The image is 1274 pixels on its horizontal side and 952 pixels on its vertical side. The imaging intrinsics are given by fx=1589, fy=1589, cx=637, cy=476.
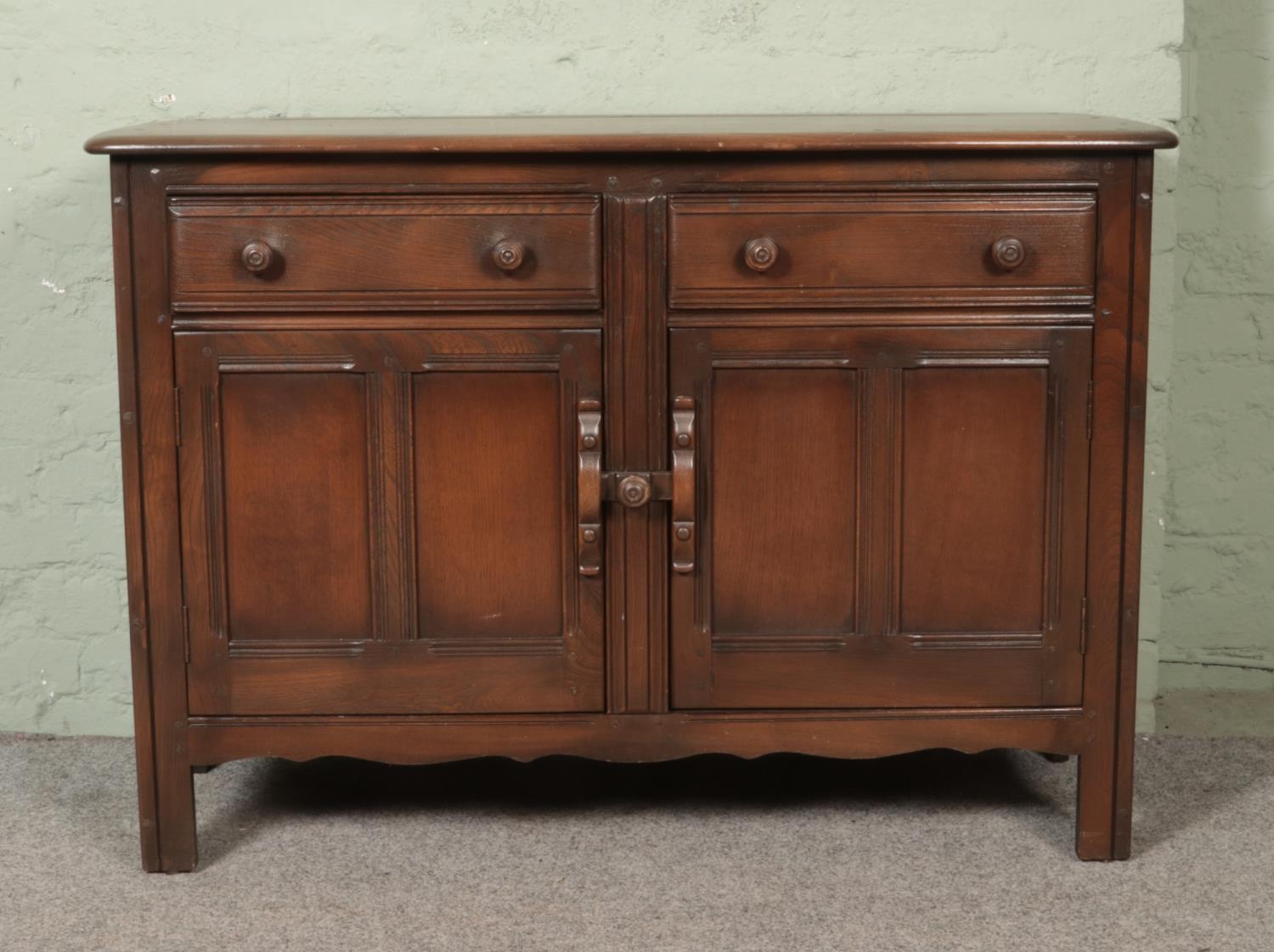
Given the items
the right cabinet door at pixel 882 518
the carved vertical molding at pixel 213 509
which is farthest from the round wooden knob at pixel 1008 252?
the carved vertical molding at pixel 213 509

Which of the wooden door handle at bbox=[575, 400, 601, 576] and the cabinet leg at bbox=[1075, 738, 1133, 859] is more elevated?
the wooden door handle at bbox=[575, 400, 601, 576]

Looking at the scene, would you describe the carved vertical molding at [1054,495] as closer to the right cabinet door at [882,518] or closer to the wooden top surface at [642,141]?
the right cabinet door at [882,518]

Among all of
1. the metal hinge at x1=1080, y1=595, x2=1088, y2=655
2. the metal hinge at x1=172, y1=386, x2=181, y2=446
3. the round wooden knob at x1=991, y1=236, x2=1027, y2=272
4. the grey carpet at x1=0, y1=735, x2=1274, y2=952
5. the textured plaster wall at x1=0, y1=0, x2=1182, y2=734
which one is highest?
the textured plaster wall at x1=0, y1=0, x2=1182, y2=734

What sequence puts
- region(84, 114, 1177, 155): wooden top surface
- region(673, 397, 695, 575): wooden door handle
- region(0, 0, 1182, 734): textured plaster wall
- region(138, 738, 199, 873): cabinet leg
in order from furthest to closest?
region(0, 0, 1182, 734): textured plaster wall → region(138, 738, 199, 873): cabinet leg → region(673, 397, 695, 575): wooden door handle → region(84, 114, 1177, 155): wooden top surface

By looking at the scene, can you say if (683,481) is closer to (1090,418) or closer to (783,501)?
(783,501)

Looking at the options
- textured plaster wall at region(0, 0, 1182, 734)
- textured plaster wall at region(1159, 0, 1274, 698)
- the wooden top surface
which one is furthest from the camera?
textured plaster wall at region(1159, 0, 1274, 698)

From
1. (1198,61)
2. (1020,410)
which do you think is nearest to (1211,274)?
(1198,61)

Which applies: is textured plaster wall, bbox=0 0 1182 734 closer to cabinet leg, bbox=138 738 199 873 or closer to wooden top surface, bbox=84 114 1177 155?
wooden top surface, bbox=84 114 1177 155

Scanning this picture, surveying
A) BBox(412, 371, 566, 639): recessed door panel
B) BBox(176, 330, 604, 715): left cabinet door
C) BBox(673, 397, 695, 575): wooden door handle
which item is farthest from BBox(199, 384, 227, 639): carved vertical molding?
BBox(673, 397, 695, 575): wooden door handle

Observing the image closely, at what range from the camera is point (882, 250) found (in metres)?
2.38

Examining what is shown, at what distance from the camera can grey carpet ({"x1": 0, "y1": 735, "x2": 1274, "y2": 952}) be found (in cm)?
234

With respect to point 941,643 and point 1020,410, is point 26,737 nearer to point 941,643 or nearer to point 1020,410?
point 941,643

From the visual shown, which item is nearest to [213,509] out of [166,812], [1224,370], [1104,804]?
[166,812]

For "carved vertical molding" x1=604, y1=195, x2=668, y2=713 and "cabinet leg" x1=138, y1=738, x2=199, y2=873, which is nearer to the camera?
"carved vertical molding" x1=604, y1=195, x2=668, y2=713
